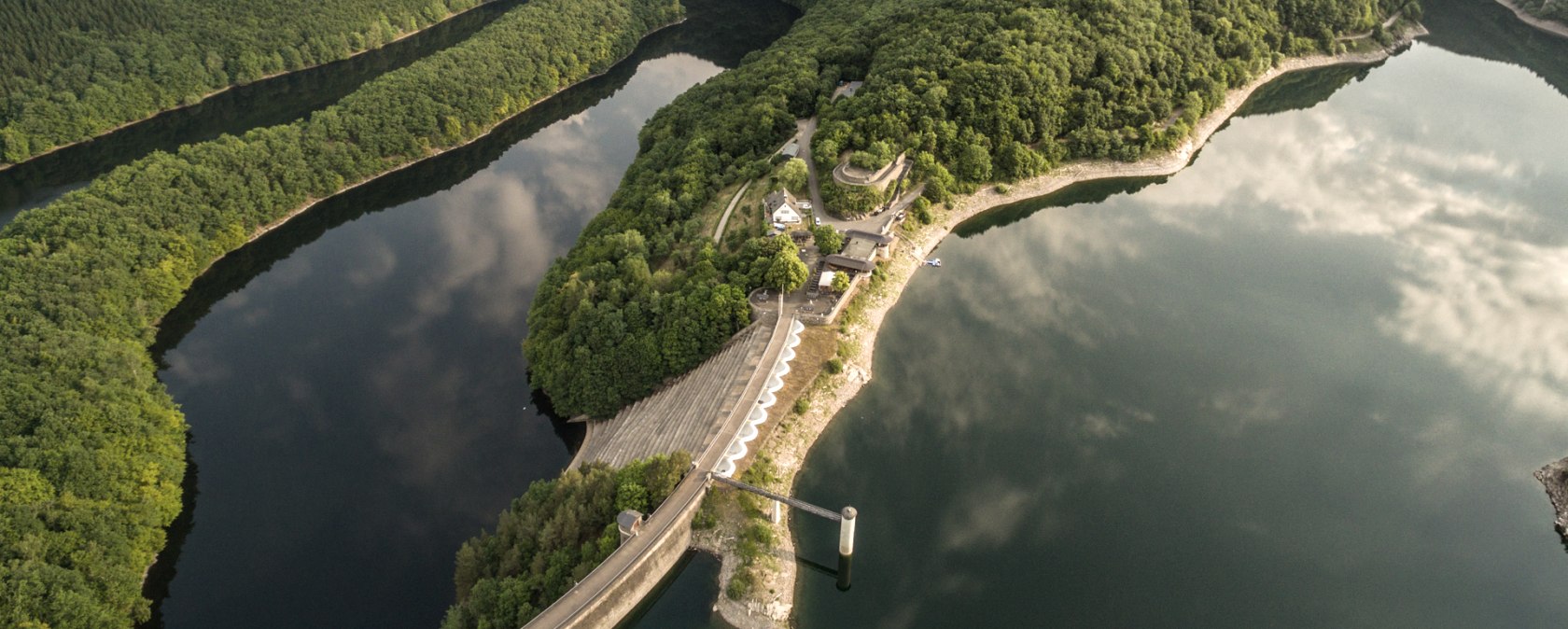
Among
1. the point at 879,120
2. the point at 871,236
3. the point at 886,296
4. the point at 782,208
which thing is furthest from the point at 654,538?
the point at 879,120

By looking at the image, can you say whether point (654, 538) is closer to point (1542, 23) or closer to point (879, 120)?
point (879, 120)

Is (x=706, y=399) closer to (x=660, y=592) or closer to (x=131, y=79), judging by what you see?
(x=660, y=592)

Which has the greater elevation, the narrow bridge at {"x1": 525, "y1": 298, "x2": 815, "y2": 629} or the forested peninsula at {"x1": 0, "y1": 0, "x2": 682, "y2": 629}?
the forested peninsula at {"x1": 0, "y1": 0, "x2": 682, "y2": 629}

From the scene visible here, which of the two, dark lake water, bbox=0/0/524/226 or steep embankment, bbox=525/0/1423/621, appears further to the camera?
dark lake water, bbox=0/0/524/226

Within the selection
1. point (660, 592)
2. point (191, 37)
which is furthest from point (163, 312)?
point (191, 37)

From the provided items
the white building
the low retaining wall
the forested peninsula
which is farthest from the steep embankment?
the forested peninsula

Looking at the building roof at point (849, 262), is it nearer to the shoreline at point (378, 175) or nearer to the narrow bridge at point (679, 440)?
the narrow bridge at point (679, 440)

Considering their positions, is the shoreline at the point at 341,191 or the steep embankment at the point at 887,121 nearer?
the steep embankment at the point at 887,121

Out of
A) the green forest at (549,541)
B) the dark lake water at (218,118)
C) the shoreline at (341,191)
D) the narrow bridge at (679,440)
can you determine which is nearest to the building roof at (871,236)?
the narrow bridge at (679,440)

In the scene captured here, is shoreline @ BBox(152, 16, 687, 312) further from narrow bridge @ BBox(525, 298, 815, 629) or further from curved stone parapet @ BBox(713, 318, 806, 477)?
curved stone parapet @ BBox(713, 318, 806, 477)
